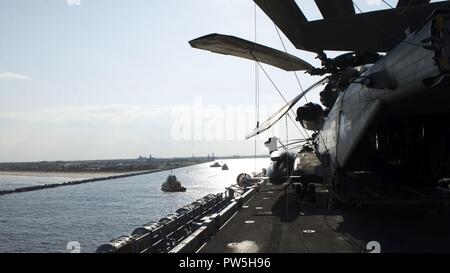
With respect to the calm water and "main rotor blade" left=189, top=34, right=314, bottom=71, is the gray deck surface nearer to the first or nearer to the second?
"main rotor blade" left=189, top=34, right=314, bottom=71

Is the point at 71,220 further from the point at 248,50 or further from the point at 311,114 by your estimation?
the point at 248,50

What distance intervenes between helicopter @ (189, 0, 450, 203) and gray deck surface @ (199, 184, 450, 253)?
966 mm

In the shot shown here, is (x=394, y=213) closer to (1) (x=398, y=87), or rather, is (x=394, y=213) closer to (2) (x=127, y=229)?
(1) (x=398, y=87)

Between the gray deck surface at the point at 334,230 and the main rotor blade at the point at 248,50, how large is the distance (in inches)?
258

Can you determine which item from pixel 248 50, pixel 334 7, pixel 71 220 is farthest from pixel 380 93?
pixel 71 220

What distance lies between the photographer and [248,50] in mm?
14453

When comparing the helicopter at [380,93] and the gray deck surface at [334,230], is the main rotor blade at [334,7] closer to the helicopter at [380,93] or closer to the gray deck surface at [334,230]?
the helicopter at [380,93]

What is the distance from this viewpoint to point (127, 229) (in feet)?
129

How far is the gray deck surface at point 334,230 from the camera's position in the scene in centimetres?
1005

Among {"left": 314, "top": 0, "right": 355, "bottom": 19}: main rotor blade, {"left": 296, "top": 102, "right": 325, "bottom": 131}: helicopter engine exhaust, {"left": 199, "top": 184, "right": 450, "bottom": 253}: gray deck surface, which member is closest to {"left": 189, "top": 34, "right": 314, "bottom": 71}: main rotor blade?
{"left": 296, "top": 102, "right": 325, "bottom": 131}: helicopter engine exhaust

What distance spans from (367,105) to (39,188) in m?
98.2

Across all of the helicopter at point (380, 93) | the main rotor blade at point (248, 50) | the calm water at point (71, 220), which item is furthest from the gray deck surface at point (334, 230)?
the calm water at point (71, 220)

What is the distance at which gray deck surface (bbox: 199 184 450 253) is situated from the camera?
10.1 m
